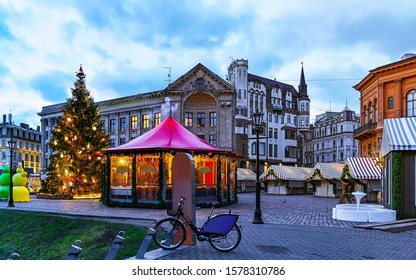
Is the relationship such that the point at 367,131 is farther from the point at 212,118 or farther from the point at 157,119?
the point at 157,119

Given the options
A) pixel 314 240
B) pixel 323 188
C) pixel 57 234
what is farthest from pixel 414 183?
pixel 323 188

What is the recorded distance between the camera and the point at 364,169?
27484mm

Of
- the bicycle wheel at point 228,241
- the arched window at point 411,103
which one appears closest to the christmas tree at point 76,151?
the bicycle wheel at point 228,241

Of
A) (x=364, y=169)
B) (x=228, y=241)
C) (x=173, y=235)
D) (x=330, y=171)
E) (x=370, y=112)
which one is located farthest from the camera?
(x=370, y=112)

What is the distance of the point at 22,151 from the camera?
64688mm

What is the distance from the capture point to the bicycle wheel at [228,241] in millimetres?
8273

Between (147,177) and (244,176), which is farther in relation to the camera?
(244,176)

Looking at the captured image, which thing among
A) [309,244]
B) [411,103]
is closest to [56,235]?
[309,244]

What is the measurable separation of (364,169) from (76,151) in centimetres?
1970

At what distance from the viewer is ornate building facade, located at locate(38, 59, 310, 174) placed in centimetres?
4734

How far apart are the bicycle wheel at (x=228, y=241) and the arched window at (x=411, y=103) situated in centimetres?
2943

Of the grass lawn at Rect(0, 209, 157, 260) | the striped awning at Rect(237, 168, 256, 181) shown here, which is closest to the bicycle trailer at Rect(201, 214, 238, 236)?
the grass lawn at Rect(0, 209, 157, 260)

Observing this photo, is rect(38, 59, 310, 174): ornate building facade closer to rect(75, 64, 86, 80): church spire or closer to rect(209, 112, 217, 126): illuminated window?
rect(209, 112, 217, 126): illuminated window

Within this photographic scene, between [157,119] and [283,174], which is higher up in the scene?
[157,119]
